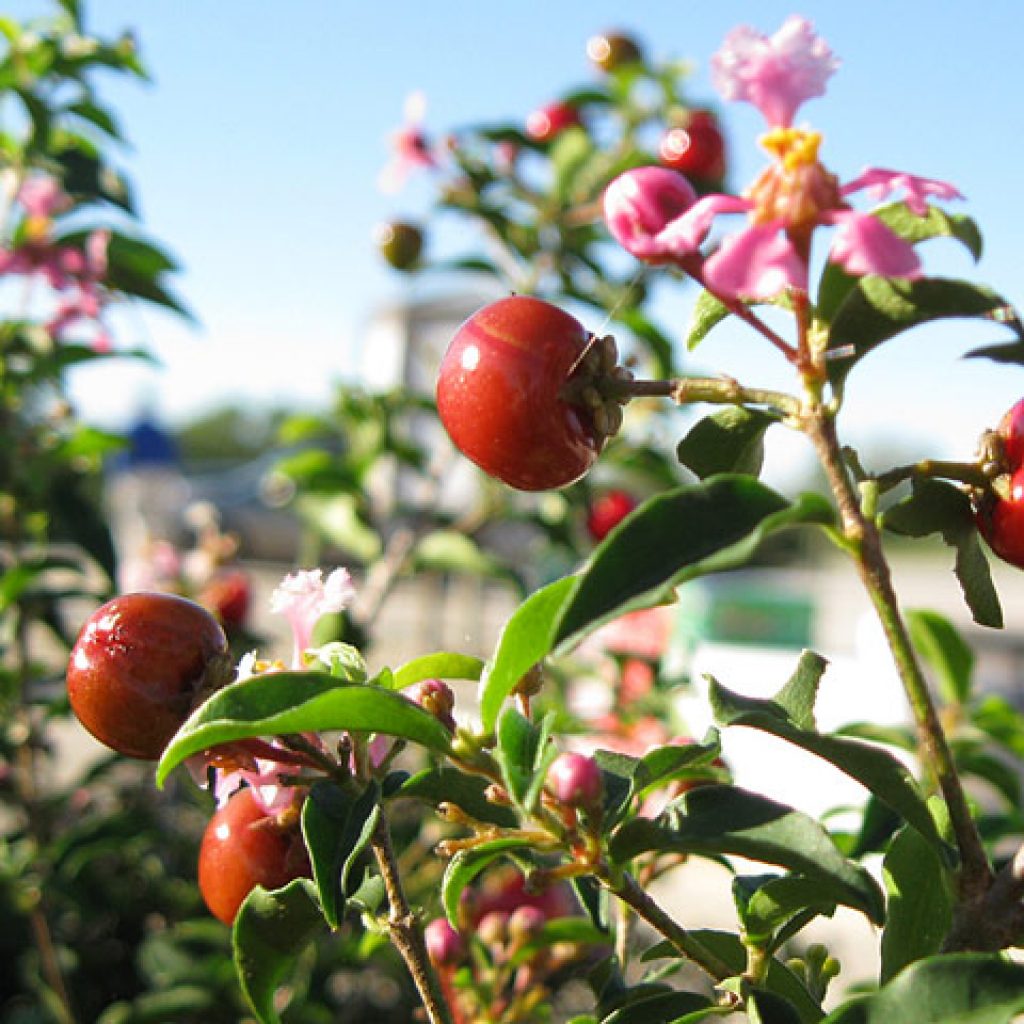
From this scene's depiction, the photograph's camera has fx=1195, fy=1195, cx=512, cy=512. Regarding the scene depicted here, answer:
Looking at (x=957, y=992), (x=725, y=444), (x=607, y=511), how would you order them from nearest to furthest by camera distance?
(x=957, y=992) < (x=725, y=444) < (x=607, y=511)

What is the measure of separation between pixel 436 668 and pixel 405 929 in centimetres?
11

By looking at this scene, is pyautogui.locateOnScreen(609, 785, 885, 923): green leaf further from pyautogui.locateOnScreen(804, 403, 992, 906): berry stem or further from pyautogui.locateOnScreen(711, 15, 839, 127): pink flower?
pyautogui.locateOnScreen(711, 15, 839, 127): pink flower

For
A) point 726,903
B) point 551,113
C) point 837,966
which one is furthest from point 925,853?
point 726,903

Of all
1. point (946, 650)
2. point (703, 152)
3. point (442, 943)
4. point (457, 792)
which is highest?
point (703, 152)

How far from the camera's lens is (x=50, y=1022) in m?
1.60

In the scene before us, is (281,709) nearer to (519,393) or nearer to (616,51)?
(519,393)

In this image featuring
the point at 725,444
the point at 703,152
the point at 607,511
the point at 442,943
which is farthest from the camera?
the point at 607,511

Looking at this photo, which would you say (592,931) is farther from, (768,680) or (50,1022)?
(768,680)

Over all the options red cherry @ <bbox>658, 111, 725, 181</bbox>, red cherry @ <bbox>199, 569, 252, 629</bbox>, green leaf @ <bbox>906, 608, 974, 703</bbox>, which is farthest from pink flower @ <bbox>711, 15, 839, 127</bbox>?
red cherry @ <bbox>199, 569, 252, 629</bbox>

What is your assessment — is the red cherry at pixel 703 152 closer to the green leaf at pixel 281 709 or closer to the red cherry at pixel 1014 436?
the red cherry at pixel 1014 436

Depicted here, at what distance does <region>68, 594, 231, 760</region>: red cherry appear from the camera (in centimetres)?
50

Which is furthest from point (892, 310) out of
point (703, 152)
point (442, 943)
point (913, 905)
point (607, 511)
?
point (607, 511)

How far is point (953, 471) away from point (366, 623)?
1292 mm

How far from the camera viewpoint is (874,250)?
0.41 metres
